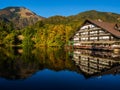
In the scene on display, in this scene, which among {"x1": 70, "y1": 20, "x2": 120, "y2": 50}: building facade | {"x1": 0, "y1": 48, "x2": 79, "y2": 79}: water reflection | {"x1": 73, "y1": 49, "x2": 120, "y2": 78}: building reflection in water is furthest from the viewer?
{"x1": 70, "y1": 20, "x2": 120, "y2": 50}: building facade

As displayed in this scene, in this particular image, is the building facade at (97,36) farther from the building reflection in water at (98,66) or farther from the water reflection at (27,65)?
the water reflection at (27,65)

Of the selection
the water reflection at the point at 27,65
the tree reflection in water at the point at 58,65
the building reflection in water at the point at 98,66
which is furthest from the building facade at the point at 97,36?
the water reflection at the point at 27,65

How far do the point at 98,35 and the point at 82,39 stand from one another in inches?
550

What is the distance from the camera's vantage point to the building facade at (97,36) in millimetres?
84675

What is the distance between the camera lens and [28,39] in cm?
12975

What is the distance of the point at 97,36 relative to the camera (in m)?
93.7

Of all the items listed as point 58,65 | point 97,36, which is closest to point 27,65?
point 58,65

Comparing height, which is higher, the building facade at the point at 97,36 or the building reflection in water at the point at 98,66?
the building facade at the point at 97,36

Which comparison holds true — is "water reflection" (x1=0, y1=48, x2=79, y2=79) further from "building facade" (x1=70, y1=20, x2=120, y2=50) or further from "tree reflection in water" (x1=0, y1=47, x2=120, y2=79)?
"building facade" (x1=70, y1=20, x2=120, y2=50)

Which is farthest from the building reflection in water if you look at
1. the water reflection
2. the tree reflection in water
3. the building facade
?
the building facade

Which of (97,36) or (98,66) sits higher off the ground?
(97,36)

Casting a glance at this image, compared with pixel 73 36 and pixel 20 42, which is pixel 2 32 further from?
pixel 73 36

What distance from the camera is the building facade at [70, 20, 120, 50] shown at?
8468cm

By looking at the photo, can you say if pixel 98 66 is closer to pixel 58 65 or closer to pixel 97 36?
pixel 58 65
